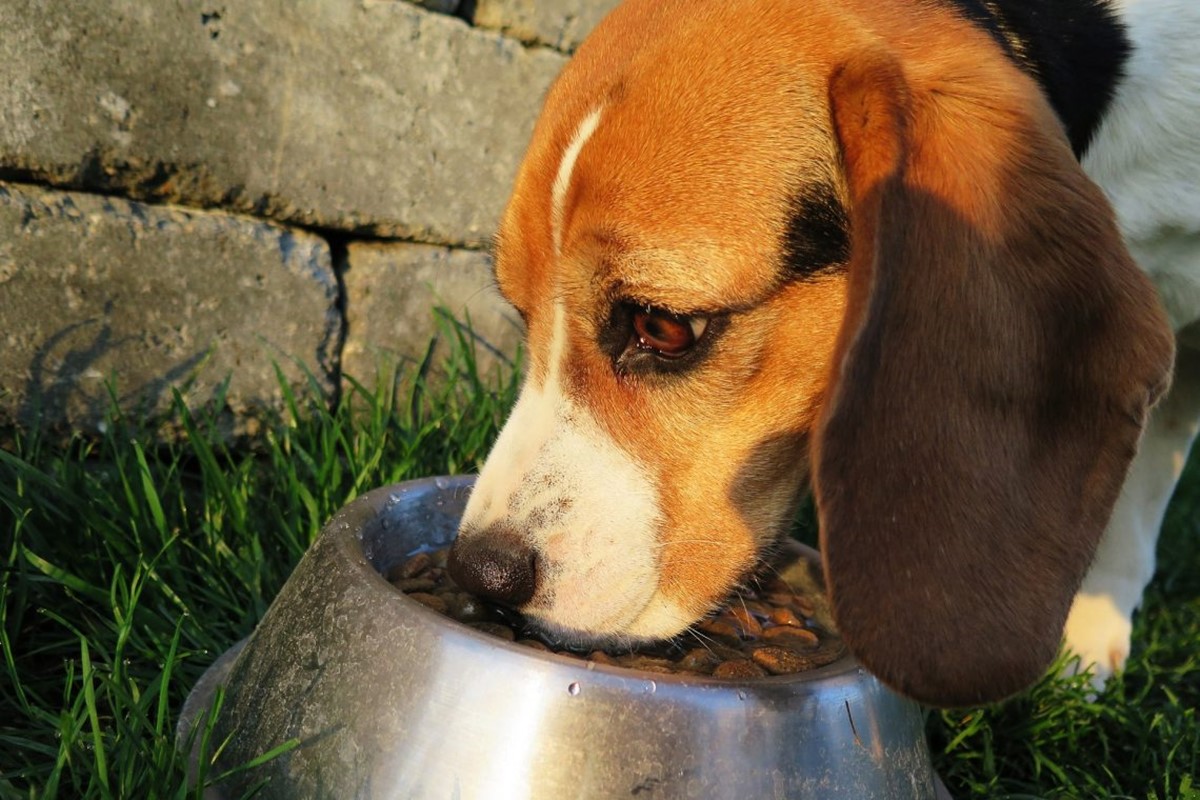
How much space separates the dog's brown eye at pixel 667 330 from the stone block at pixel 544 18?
1.89m

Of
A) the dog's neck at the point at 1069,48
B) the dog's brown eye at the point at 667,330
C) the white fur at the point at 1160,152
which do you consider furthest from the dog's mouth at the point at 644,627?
the dog's neck at the point at 1069,48

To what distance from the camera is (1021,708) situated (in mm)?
2605

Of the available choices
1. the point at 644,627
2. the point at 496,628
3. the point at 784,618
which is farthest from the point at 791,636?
the point at 496,628

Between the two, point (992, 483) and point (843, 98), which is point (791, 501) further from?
point (843, 98)

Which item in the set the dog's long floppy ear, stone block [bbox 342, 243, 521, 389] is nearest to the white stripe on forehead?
the dog's long floppy ear

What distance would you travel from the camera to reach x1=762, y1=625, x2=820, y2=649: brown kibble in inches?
82.3

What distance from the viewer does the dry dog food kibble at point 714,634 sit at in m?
1.91

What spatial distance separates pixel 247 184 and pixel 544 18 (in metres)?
1.12

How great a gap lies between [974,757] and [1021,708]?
22 centimetres

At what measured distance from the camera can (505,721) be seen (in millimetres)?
1562

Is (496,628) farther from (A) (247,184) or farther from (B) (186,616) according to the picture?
(A) (247,184)

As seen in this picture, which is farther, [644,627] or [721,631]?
[721,631]

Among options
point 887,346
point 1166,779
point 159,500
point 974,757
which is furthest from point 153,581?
point 1166,779

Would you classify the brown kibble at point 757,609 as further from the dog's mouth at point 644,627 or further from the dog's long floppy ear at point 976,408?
the dog's long floppy ear at point 976,408
